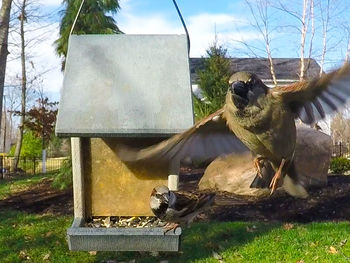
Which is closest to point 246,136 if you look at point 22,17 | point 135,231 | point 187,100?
point 187,100

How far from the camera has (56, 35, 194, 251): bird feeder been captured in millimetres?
3420

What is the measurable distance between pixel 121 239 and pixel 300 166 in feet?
19.1

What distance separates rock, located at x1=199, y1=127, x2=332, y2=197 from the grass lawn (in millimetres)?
1952

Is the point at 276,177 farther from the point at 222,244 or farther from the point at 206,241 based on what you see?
the point at 206,241

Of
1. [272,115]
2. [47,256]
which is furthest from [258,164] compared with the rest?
[47,256]

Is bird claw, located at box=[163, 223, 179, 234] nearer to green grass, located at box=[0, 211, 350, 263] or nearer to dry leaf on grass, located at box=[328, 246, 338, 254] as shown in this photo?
green grass, located at box=[0, 211, 350, 263]

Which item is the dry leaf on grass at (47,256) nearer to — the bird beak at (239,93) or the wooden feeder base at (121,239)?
the wooden feeder base at (121,239)

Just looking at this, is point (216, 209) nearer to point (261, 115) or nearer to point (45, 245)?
point (45, 245)

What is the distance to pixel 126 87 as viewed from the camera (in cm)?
364

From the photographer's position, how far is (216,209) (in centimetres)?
789

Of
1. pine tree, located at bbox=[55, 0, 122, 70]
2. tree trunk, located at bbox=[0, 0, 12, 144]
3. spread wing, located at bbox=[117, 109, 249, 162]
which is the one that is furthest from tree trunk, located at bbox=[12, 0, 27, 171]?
spread wing, located at bbox=[117, 109, 249, 162]

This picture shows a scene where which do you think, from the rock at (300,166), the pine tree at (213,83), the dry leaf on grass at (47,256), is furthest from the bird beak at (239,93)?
the pine tree at (213,83)

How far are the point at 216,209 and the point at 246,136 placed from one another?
5802 mm

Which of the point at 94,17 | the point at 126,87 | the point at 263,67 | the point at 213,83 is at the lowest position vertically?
the point at 126,87
